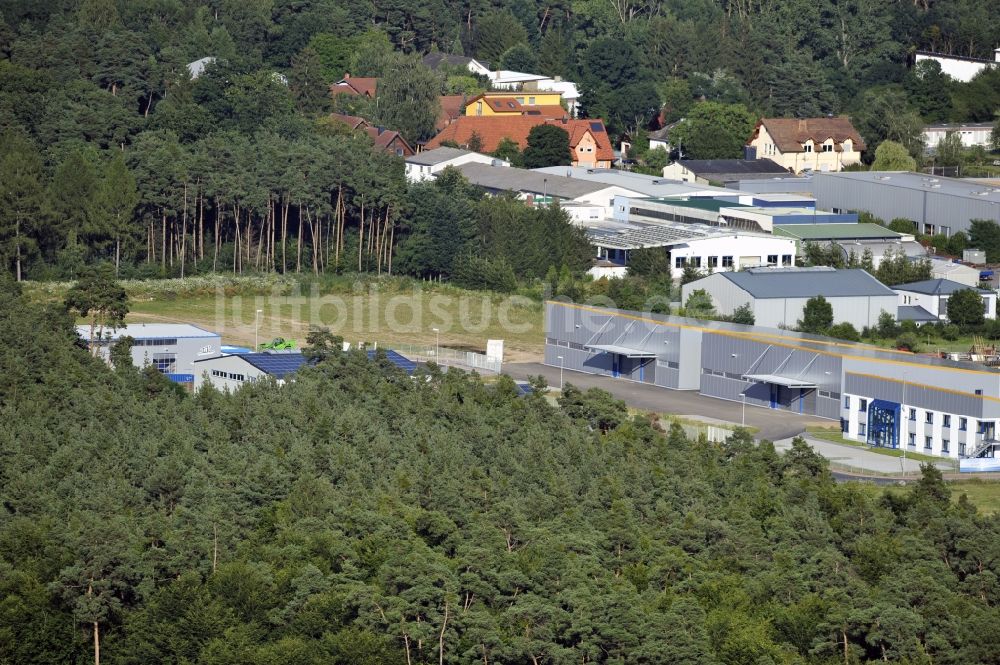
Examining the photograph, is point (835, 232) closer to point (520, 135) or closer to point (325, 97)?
point (520, 135)

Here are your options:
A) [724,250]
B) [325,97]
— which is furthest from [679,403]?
[325,97]

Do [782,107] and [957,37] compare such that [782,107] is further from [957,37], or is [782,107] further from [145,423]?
[145,423]

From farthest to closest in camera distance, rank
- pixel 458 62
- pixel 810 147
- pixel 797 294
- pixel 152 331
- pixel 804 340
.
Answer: pixel 458 62
pixel 810 147
pixel 797 294
pixel 152 331
pixel 804 340

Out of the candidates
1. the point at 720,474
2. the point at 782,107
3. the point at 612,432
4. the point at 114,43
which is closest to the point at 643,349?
the point at 612,432

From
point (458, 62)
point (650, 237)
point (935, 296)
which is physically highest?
point (458, 62)

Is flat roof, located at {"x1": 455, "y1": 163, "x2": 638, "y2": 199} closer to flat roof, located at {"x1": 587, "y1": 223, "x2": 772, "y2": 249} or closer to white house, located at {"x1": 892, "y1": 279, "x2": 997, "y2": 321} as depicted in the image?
flat roof, located at {"x1": 587, "y1": 223, "x2": 772, "y2": 249}

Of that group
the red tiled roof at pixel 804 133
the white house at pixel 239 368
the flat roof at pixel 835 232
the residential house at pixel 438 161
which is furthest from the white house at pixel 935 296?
the red tiled roof at pixel 804 133

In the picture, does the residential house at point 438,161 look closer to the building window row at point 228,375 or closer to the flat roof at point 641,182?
the flat roof at point 641,182
